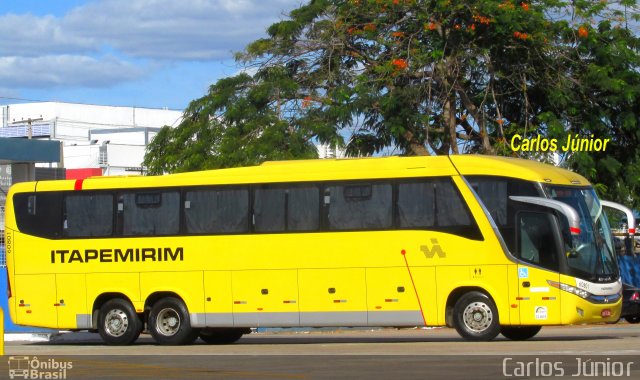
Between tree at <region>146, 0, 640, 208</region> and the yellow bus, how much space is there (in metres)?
10.8

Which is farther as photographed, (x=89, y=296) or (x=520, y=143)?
(x=520, y=143)

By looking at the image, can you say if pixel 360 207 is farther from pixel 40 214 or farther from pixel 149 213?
pixel 40 214

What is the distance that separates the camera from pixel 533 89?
107 ft

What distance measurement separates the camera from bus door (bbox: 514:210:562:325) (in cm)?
1892

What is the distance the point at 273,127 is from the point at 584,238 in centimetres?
1484

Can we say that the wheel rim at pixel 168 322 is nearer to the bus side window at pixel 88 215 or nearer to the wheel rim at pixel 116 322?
the wheel rim at pixel 116 322

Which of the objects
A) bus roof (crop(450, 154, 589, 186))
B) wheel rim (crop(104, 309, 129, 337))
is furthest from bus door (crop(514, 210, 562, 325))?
wheel rim (crop(104, 309, 129, 337))

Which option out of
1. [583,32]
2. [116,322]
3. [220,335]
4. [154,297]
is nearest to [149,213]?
[154,297]

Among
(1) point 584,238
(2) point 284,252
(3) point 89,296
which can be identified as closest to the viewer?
(1) point 584,238

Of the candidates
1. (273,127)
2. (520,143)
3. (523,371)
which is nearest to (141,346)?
(523,371)

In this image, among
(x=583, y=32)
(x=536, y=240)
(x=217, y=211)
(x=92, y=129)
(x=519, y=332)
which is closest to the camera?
(x=536, y=240)

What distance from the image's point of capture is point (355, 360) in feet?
49.9

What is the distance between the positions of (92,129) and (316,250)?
62797mm

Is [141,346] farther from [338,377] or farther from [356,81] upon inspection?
[356,81]
